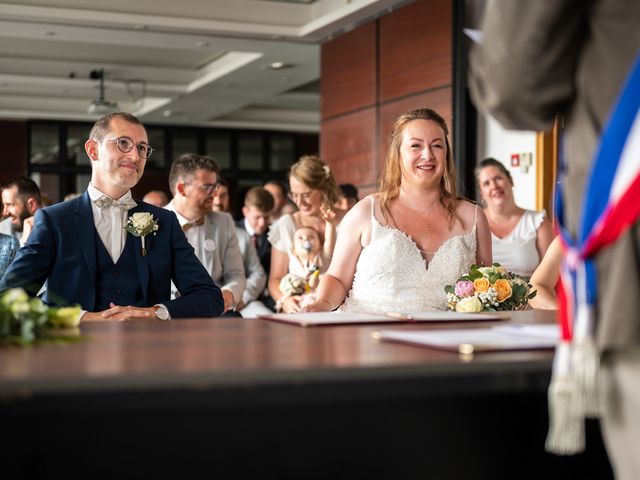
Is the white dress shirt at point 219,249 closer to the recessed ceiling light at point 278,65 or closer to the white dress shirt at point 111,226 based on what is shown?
the white dress shirt at point 111,226

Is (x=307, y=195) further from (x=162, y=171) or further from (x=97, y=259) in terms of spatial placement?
(x=162, y=171)

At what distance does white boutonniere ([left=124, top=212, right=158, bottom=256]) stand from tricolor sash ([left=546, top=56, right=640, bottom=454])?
2.51m

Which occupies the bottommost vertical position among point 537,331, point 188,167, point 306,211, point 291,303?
point 291,303

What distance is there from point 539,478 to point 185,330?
0.79 m

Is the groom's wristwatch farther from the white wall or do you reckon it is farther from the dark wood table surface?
the white wall

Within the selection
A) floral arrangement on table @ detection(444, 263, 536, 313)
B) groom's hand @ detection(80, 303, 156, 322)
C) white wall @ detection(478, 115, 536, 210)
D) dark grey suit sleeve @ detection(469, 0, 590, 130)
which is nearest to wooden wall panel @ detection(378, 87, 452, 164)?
white wall @ detection(478, 115, 536, 210)

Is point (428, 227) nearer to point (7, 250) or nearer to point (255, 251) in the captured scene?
point (7, 250)

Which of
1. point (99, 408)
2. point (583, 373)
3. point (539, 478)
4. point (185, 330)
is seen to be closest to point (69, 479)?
point (99, 408)

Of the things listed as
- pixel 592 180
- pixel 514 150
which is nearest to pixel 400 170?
pixel 592 180

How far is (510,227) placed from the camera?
6328 millimetres

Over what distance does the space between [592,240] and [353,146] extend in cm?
976

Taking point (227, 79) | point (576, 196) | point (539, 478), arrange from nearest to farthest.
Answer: point (576, 196), point (539, 478), point (227, 79)

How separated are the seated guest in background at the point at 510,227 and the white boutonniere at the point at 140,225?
2.92 meters

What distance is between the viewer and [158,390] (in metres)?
1.35
